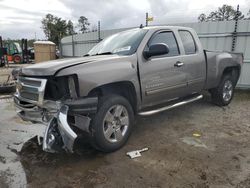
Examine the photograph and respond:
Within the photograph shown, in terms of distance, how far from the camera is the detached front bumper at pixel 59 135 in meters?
2.81

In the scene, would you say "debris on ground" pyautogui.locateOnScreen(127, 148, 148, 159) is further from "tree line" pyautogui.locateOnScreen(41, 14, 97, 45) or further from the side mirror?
"tree line" pyautogui.locateOnScreen(41, 14, 97, 45)

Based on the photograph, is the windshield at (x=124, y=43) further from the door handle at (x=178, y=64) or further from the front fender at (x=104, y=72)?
the door handle at (x=178, y=64)

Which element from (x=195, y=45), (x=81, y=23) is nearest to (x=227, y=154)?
(x=195, y=45)

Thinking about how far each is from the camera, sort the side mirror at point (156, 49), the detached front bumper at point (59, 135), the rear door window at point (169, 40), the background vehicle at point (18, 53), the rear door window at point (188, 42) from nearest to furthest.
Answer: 1. the detached front bumper at point (59, 135)
2. the side mirror at point (156, 49)
3. the rear door window at point (169, 40)
4. the rear door window at point (188, 42)
5. the background vehicle at point (18, 53)

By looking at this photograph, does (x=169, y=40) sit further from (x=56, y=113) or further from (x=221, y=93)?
(x=56, y=113)

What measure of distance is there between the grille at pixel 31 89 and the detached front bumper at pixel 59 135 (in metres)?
0.34

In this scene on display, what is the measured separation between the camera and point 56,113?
2971 mm

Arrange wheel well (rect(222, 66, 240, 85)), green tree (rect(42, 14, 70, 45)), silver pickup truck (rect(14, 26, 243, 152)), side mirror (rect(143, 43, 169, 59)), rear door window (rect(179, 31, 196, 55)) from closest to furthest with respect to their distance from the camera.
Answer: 1. silver pickup truck (rect(14, 26, 243, 152))
2. side mirror (rect(143, 43, 169, 59))
3. rear door window (rect(179, 31, 196, 55))
4. wheel well (rect(222, 66, 240, 85))
5. green tree (rect(42, 14, 70, 45))

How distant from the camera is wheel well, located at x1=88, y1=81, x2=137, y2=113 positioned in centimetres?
337

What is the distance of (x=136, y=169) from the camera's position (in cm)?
313

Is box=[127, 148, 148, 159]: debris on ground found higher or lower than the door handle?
lower

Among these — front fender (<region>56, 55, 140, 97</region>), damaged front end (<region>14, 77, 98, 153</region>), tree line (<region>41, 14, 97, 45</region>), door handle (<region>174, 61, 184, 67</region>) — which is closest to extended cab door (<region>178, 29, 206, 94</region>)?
door handle (<region>174, 61, 184, 67</region>)

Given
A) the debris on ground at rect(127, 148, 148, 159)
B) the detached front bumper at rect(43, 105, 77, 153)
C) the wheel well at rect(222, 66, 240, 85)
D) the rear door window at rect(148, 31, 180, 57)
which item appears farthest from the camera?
the wheel well at rect(222, 66, 240, 85)

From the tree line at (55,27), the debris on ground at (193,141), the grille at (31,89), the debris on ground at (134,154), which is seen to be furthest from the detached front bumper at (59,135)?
the tree line at (55,27)
